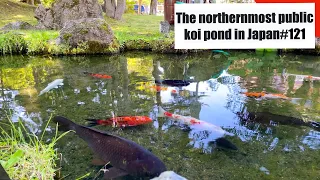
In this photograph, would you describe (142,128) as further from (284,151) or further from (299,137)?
(299,137)

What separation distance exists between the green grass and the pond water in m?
9.50

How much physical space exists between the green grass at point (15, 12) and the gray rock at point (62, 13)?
271 centimetres

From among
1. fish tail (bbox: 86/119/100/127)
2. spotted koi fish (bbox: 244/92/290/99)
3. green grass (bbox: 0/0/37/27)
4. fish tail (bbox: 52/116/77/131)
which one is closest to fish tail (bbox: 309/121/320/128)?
spotted koi fish (bbox: 244/92/290/99)

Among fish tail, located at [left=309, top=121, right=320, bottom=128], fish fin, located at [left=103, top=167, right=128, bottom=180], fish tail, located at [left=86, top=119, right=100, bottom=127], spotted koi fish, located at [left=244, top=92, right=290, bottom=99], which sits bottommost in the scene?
fish fin, located at [left=103, top=167, right=128, bottom=180]

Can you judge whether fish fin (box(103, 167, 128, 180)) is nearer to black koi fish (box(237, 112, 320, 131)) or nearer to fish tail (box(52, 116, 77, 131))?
fish tail (box(52, 116, 77, 131))

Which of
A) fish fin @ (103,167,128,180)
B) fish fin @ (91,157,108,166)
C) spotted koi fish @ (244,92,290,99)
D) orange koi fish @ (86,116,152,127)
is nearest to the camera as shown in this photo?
fish fin @ (103,167,128,180)

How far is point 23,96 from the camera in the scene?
589 cm

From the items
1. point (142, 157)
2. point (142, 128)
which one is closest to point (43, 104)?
point (142, 128)

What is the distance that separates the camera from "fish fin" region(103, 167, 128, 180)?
291 cm

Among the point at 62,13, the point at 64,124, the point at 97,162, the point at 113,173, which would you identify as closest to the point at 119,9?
the point at 62,13

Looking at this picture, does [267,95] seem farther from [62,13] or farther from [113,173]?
[62,13]

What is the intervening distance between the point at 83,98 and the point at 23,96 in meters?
1.22

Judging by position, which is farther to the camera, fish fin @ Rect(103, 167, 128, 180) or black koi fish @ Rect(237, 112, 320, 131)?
black koi fish @ Rect(237, 112, 320, 131)

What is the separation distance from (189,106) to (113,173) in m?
2.70
